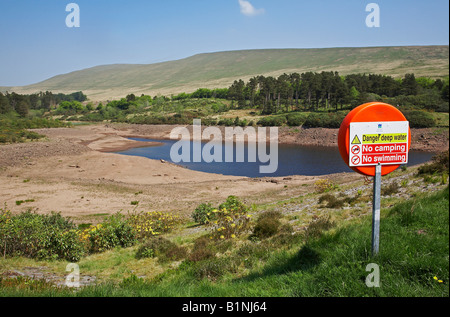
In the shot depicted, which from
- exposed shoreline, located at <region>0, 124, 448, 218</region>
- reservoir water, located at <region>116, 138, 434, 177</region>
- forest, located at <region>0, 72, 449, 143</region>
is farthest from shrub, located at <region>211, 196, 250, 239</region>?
forest, located at <region>0, 72, 449, 143</region>

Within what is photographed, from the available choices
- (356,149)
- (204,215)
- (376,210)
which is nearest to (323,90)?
(204,215)

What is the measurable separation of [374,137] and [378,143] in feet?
0.34

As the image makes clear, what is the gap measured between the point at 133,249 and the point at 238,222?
332 cm

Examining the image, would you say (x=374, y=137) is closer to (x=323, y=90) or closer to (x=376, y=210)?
(x=376, y=210)

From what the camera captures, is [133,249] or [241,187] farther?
[241,187]

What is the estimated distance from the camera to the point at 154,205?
17938mm

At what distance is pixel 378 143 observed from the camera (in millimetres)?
3961

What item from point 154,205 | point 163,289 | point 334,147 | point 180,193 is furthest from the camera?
point 334,147

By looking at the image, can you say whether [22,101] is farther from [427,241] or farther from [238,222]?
[427,241]

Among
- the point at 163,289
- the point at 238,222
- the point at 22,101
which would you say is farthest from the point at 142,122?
the point at 163,289

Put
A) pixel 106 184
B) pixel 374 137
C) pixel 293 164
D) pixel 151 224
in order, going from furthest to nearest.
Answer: pixel 293 164 < pixel 106 184 < pixel 151 224 < pixel 374 137

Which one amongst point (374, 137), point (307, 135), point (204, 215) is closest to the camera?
point (374, 137)
